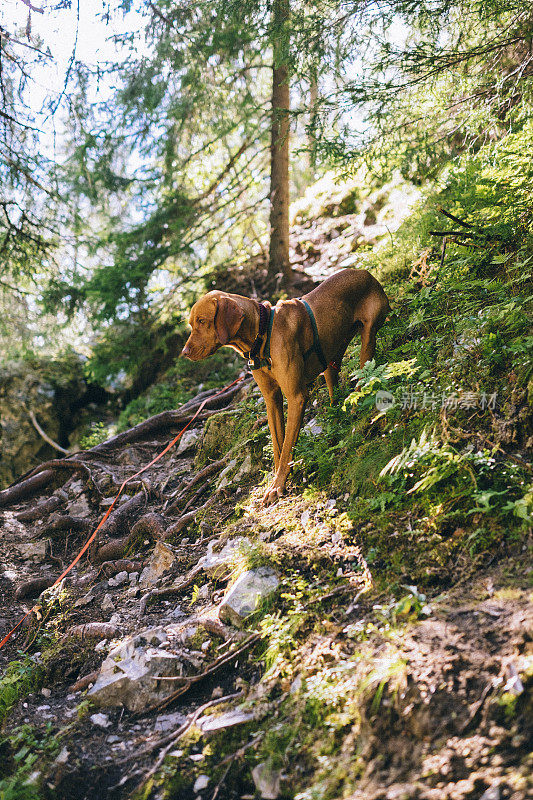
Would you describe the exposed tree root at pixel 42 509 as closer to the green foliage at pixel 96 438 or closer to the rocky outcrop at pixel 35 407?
the green foliage at pixel 96 438

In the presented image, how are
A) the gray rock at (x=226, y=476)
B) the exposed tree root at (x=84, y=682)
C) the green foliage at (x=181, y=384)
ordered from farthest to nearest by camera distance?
the green foliage at (x=181, y=384) → the gray rock at (x=226, y=476) → the exposed tree root at (x=84, y=682)

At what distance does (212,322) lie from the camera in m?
4.47

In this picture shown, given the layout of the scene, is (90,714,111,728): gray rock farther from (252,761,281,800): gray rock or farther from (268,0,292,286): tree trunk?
(268,0,292,286): tree trunk

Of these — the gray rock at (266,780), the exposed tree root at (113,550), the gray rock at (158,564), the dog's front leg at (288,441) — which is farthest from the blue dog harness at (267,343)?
the gray rock at (266,780)

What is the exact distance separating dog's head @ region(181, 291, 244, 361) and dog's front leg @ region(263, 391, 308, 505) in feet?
2.61

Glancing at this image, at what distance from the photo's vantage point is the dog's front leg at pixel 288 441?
15.3 feet

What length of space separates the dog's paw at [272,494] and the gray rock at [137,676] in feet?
4.78

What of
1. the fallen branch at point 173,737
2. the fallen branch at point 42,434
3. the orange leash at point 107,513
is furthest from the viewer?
the fallen branch at point 42,434

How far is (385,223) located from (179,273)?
3877 mm

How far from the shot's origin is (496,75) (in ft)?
17.7

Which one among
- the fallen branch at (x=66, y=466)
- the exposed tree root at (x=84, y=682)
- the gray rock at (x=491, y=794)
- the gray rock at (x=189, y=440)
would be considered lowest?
the exposed tree root at (x=84, y=682)

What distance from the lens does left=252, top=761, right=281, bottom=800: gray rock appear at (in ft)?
8.36

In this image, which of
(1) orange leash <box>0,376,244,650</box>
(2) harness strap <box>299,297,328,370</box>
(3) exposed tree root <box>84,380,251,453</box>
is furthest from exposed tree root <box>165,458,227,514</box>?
(2) harness strap <box>299,297,328,370</box>

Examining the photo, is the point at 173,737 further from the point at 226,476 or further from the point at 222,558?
the point at 226,476
